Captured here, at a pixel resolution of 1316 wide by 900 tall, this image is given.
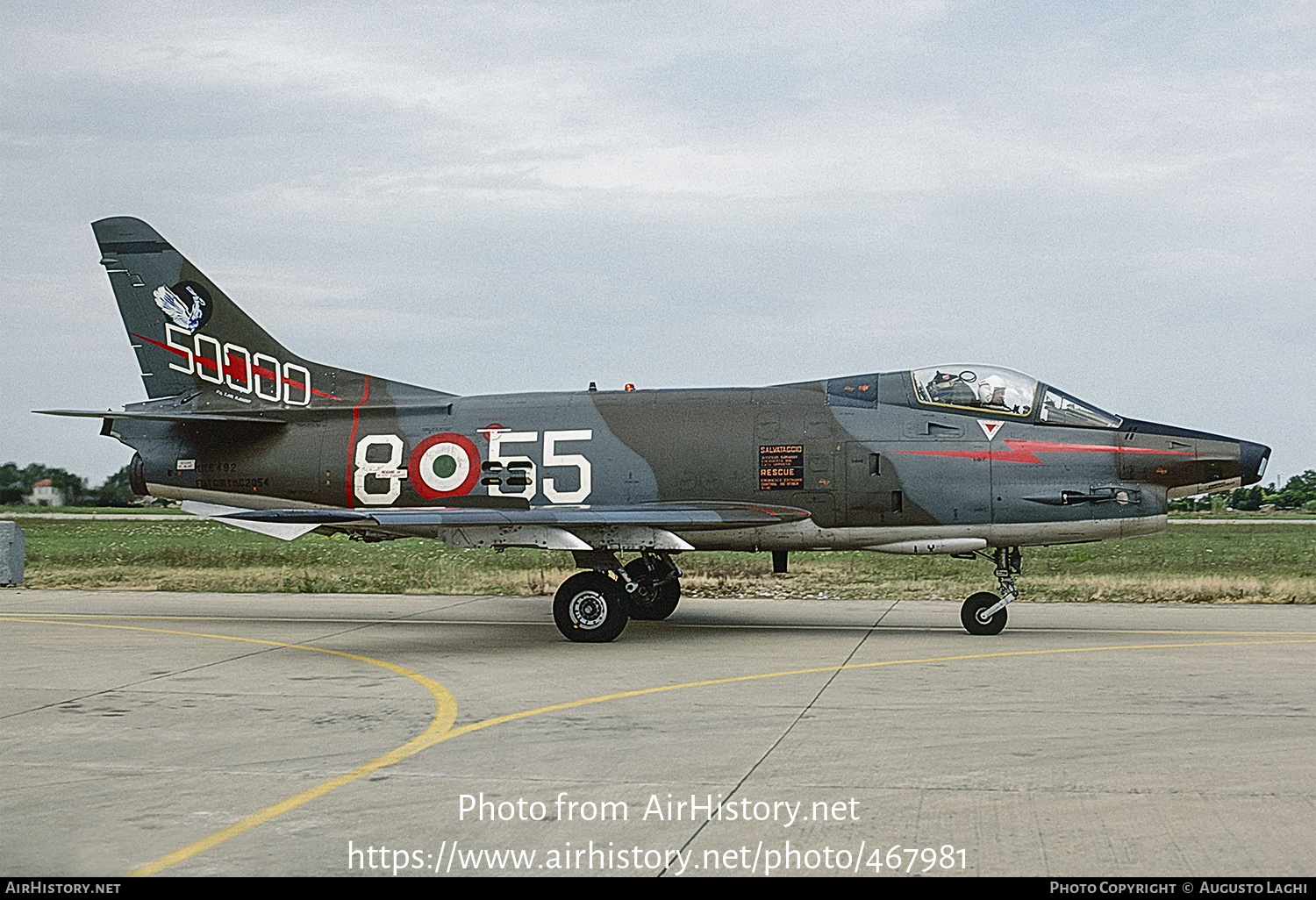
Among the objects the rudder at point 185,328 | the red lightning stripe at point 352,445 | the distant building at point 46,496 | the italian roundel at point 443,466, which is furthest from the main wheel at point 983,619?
the distant building at point 46,496

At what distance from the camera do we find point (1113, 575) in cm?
2472

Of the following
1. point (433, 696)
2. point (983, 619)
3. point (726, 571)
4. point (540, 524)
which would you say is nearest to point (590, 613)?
point (540, 524)

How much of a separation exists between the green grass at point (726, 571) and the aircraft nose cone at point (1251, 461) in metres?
6.02

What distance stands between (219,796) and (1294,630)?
13.2 m

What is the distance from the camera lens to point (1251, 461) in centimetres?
1434

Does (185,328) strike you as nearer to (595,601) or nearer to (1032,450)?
(595,601)

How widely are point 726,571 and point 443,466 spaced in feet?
33.7

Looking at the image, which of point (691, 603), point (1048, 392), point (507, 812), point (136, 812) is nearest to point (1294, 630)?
point (1048, 392)

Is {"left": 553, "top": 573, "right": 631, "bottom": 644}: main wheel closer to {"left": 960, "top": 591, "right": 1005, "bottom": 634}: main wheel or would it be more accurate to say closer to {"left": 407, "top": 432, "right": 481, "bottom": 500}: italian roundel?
{"left": 407, "top": 432, "right": 481, "bottom": 500}: italian roundel

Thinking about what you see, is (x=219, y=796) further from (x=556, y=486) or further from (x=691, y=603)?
(x=691, y=603)

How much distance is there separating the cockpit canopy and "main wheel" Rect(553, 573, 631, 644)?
444cm

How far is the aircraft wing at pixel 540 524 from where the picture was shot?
1353 cm

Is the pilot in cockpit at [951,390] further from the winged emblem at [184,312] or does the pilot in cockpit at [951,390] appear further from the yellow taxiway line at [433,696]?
the winged emblem at [184,312]

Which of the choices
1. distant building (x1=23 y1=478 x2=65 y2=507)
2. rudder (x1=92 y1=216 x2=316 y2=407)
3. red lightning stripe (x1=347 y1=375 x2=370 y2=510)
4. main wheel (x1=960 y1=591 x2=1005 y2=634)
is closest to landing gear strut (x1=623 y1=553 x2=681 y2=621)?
red lightning stripe (x1=347 y1=375 x2=370 y2=510)
